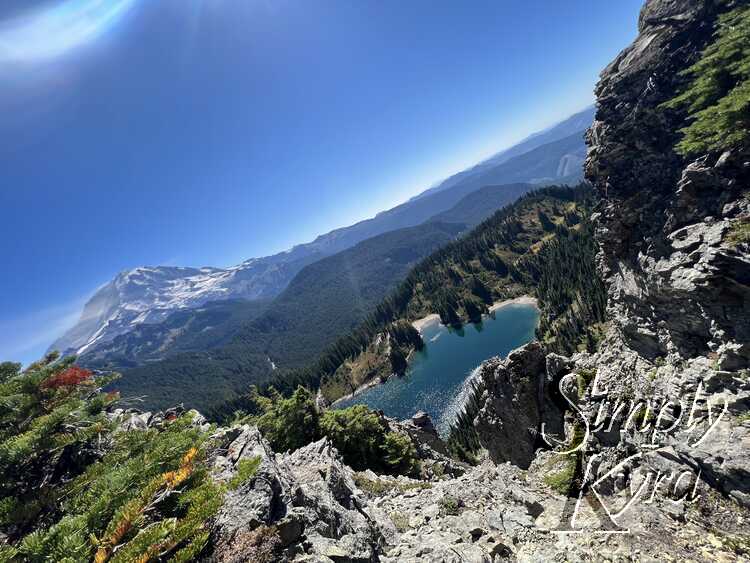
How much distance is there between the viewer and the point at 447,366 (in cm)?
13525

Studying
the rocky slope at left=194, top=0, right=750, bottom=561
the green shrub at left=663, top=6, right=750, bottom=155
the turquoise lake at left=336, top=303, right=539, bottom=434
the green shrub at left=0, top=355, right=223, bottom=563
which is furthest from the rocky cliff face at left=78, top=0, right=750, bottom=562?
the turquoise lake at left=336, top=303, right=539, bottom=434

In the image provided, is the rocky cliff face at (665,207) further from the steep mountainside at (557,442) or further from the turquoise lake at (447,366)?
the turquoise lake at (447,366)

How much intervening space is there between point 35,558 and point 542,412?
3663 centimetres

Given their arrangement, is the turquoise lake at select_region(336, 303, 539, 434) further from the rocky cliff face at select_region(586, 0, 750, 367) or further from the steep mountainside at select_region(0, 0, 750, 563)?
the steep mountainside at select_region(0, 0, 750, 563)

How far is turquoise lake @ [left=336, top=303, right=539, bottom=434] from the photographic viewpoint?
10931 cm

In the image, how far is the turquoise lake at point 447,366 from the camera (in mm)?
109312

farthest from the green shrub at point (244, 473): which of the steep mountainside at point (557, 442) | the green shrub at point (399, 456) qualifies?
the green shrub at point (399, 456)

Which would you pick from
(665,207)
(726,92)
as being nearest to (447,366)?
(665,207)

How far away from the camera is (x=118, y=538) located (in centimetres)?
457

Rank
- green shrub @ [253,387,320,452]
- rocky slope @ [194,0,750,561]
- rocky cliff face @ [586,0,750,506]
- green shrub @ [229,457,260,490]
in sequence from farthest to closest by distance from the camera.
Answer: green shrub @ [253,387,320,452] → rocky cliff face @ [586,0,750,506] → rocky slope @ [194,0,750,561] → green shrub @ [229,457,260,490]

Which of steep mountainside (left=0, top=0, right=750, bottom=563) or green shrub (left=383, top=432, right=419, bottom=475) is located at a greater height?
steep mountainside (left=0, top=0, right=750, bottom=563)

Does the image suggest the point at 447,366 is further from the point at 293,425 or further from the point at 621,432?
the point at 621,432

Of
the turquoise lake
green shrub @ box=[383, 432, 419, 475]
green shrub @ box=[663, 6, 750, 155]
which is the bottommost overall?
the turquoise lake

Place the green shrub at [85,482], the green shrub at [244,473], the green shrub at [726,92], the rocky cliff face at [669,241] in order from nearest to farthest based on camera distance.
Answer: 1. the green shrub at [85,482]
2. the green shrub at [244,473]
3. the rocky cliff face at [669,241]
4. the green shrub at [726,92]
